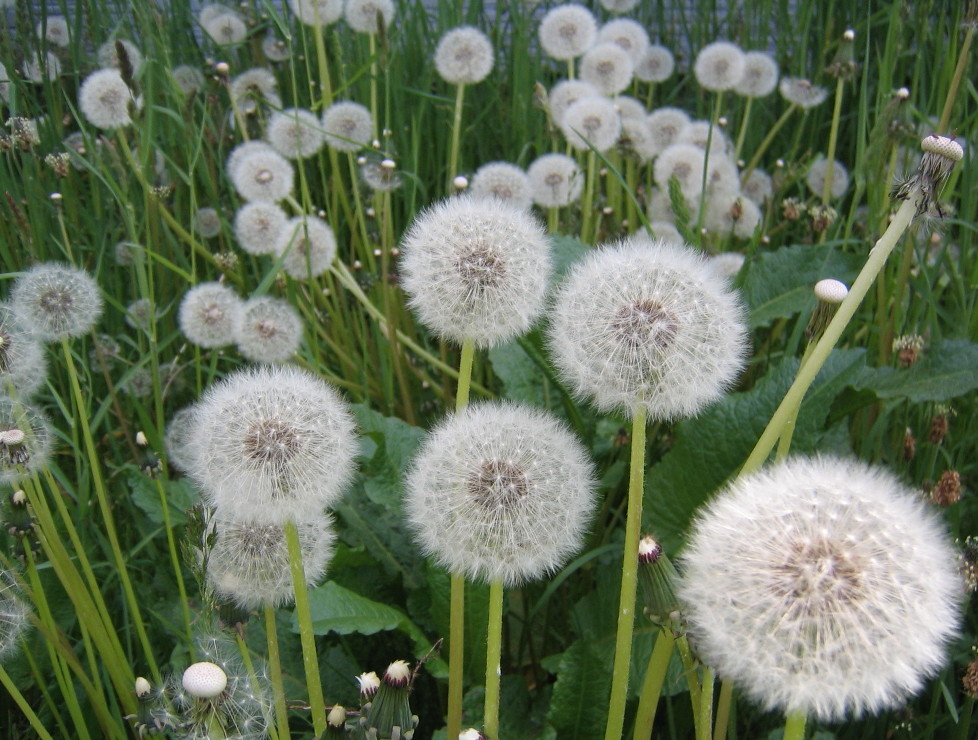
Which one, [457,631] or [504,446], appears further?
[457,631]

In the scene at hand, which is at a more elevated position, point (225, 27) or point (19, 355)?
point (225, 27)

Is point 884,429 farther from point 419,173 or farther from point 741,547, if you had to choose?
point 419,173

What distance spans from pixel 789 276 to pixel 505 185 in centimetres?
103

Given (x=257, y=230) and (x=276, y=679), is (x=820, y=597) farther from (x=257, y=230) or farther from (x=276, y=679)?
(x=257, y=230)

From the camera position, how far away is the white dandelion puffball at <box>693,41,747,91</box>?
3.93 meters

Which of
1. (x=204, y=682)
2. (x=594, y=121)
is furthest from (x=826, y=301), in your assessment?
(x=594, y=121)

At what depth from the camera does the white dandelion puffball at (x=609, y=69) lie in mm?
3889

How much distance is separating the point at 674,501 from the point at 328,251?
1455 mm

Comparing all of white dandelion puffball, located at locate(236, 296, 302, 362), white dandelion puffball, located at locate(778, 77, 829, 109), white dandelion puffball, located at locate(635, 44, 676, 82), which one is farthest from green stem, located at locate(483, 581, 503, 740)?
white dandelion puffball, located at locate(635, 44, 676, 82)

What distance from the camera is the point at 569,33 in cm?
395

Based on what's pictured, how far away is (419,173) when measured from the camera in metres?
4.32

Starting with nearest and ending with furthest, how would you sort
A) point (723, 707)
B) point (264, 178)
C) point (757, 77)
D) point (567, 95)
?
point (723, 707) → point (264, 178) → point (567, 95) → point (757, 77)

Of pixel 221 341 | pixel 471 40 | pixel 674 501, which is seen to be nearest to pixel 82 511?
pixel 221 341

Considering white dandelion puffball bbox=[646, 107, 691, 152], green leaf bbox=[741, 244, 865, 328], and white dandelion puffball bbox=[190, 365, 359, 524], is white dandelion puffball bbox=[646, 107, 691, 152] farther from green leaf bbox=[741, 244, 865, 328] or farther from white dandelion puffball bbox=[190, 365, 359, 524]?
white dandelion puffball bbox=[190, 365, 359, 524]
